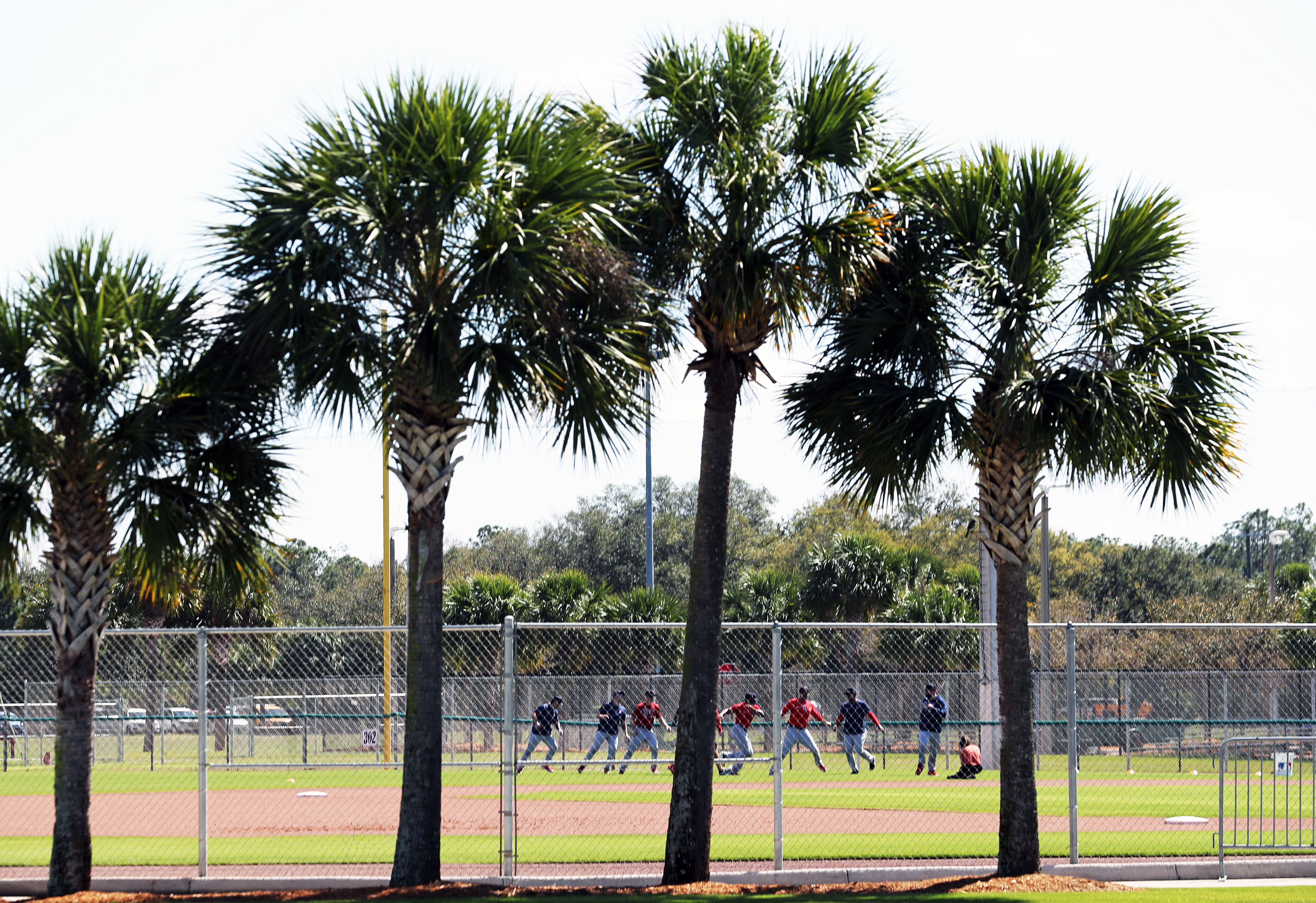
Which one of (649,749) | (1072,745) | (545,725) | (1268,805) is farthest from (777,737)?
(649,749)

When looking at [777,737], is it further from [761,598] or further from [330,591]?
[330,591]

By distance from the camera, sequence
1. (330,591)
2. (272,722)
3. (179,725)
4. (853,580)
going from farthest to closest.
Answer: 1. (330,591)
2. (853,580)
3. (179,725)
4. (272,722)

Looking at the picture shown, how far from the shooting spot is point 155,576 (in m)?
12.4

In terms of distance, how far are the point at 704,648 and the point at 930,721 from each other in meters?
12.8

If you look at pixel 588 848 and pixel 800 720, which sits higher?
pixel 800 720

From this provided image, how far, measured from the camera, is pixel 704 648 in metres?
13.0

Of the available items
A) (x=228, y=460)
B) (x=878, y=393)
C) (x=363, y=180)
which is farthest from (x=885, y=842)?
(x=363, y=180)

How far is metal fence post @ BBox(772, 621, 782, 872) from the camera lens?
1390cm

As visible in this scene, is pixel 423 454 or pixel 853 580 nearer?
pixel 423 454

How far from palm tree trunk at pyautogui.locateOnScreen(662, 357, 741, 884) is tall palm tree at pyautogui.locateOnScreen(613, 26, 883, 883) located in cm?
1

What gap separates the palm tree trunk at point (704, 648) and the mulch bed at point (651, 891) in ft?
1.36

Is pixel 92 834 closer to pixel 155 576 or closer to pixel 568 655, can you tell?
pixel 155 576

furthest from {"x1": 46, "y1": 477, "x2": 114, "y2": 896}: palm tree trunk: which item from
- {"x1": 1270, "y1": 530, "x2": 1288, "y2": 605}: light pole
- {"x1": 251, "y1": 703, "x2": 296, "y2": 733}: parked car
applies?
{"x1": 1270, "y1": 530, "x2": 1288, "y2": 605}: light pole

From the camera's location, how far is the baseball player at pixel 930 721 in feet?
81.4
